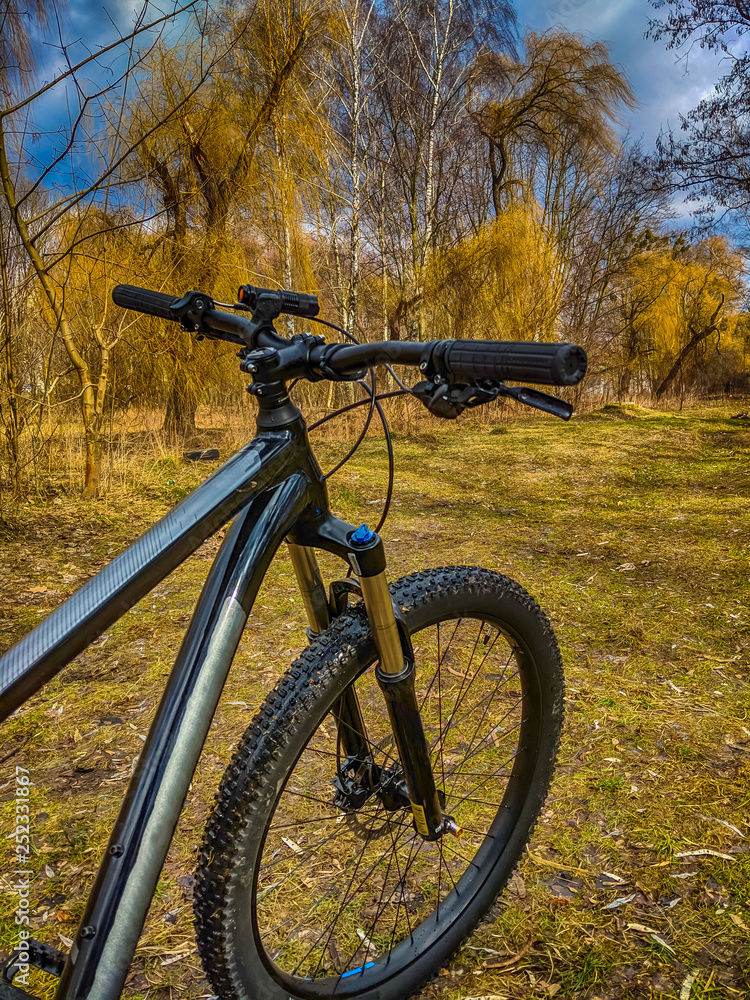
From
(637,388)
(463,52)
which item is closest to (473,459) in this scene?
(463,52)

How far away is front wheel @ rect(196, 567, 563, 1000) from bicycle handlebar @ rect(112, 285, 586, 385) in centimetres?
47

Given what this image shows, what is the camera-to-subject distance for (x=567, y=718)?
240 cm

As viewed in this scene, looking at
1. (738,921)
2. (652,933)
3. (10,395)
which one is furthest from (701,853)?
(10,395)

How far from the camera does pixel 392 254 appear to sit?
1313cm

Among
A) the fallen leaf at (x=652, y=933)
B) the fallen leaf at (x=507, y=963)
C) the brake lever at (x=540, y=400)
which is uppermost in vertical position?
the brake lever at (x=540, y=400)

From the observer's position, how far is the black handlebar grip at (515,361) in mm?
745

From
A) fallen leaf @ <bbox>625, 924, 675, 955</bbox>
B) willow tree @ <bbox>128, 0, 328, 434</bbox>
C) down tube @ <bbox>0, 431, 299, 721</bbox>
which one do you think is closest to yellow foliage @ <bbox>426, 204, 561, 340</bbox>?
willow tree @ <bbox>128, 0, 328, 434</bbox>

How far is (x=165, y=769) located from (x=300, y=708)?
0.75ft

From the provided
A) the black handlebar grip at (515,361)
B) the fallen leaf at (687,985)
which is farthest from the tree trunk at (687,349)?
the black handlebar grip at (515,361)

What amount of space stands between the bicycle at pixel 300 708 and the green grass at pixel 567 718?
0.24 meters

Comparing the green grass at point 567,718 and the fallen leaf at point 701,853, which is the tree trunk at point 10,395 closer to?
the green grass at point 567,718

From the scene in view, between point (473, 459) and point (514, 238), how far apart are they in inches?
255

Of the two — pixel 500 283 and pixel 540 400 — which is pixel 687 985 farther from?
pixel 500 283

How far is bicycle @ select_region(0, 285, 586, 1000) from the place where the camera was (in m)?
0.82
